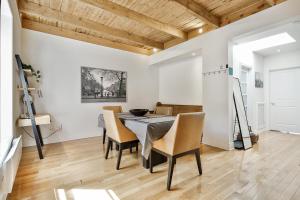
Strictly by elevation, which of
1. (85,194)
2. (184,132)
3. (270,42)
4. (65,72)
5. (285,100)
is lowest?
(85,194)

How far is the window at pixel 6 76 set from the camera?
216 cm

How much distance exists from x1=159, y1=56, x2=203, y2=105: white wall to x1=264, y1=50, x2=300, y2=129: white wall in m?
2.46

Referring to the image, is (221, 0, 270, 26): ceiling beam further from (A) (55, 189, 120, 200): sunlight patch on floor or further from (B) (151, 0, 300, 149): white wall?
(A) (55, 189, 120, 200): sunlight patch on floor

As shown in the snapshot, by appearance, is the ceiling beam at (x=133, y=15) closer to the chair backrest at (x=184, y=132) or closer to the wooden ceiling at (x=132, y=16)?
the wooden ceiling at (x=132, y=16)

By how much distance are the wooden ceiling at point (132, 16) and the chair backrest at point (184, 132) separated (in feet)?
6.28

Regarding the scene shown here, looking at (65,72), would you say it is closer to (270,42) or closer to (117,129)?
(117,129)

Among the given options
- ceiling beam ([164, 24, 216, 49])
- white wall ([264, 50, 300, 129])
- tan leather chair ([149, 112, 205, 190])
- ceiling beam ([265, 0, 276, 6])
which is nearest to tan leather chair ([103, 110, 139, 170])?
tan leather chair ([149, 112, 205, 190])

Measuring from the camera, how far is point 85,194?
1786 mm

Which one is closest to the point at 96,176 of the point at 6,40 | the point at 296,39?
the point at 6,40

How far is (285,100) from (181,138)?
476 cm

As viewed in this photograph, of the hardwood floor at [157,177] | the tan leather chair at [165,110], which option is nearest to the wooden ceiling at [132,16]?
the tan leather chair at [165,110]

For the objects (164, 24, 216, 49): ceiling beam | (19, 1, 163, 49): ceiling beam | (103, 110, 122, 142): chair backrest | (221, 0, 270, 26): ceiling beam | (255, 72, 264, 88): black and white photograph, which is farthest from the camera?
(255, 72, 264, 88): black and white photograph

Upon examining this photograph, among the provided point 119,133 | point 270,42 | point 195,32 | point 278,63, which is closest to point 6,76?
point 119,133

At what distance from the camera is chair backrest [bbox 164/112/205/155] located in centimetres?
186
